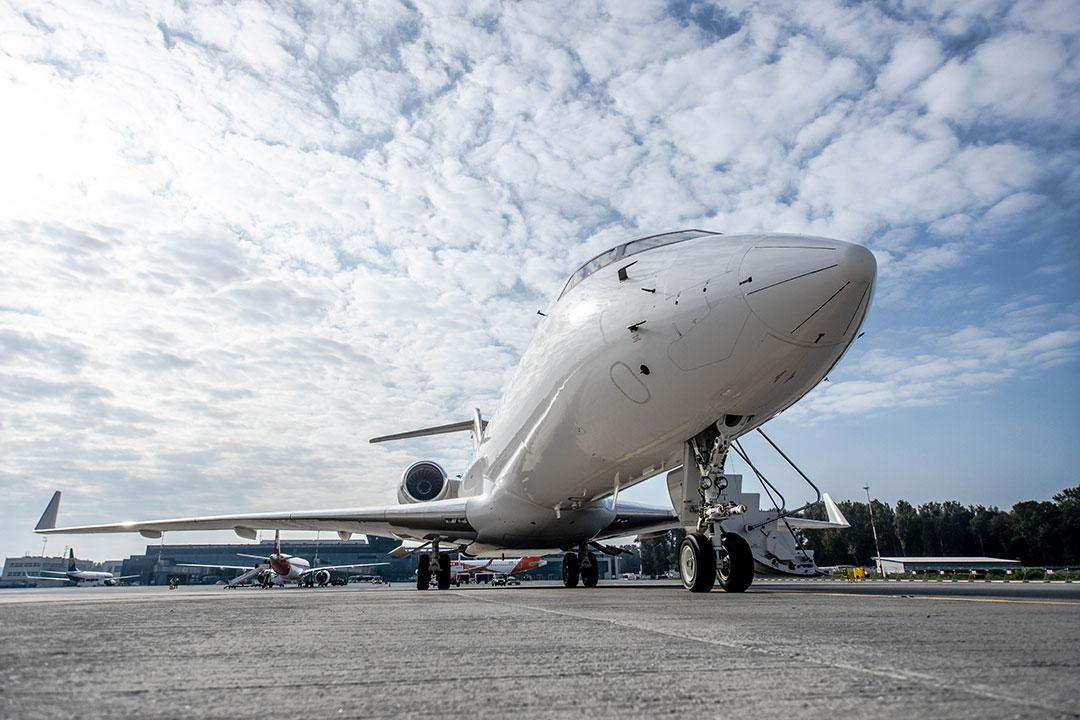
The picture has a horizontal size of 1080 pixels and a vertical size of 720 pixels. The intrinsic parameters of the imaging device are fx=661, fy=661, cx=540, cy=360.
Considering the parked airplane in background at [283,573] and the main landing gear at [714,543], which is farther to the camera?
the parked airplane in background at [283,573]

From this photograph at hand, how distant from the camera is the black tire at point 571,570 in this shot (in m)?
18.0

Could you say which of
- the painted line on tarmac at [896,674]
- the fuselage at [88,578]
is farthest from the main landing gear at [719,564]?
the fuselage at [88,578]

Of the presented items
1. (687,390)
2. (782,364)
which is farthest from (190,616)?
(782,364)

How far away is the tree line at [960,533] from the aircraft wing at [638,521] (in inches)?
2044

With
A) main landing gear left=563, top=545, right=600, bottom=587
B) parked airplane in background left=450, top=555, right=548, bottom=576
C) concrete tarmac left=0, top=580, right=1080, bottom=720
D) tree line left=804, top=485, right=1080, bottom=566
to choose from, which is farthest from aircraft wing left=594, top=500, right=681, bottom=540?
tree line left=804, top=485, right=1080, bottom=566

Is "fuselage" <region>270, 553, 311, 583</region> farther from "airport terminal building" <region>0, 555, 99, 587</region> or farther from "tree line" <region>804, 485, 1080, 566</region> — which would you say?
"airport terminal building" <region>0, 555, 99, 587</region>

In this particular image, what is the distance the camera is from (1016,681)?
5.49ft

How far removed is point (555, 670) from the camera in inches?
79.7

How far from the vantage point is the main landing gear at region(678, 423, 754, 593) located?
25.5 feet

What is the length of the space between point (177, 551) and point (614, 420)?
5748 inches

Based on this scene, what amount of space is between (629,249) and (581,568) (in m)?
10.7

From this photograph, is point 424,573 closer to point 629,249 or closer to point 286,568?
point 629,249

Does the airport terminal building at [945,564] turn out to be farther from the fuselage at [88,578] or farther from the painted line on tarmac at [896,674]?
the fuselage at [88,578]

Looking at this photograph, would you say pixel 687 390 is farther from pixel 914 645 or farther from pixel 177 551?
pixel 177 551
